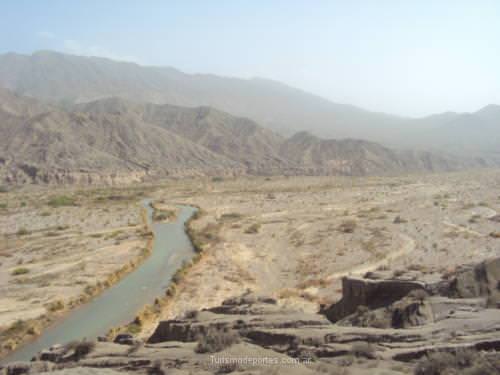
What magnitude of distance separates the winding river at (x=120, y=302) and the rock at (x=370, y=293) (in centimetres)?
1044

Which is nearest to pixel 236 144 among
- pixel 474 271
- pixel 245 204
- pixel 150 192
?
pixel 150 192

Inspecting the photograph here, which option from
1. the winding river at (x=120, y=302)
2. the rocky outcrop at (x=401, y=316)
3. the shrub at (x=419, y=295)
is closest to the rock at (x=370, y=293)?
the shrub at (x=419, y=295)

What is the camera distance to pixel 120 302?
2230 cm

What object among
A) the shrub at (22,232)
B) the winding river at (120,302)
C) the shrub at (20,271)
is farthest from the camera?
the shrub at (22,232)

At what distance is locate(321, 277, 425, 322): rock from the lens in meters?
13.7

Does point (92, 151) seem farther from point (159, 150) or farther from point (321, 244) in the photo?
point (321, 244)

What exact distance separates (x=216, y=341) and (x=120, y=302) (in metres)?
14.1

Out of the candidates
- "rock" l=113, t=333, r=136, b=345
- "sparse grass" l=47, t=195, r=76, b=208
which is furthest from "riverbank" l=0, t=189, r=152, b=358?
"rock" l=113, t=333, r=136, b=345

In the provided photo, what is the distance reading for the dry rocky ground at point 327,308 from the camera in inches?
327

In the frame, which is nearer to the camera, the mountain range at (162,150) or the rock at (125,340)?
the rock at (125,340)

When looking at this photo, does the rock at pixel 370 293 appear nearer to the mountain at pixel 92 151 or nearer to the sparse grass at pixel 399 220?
the sparse grass at pixel 399 220

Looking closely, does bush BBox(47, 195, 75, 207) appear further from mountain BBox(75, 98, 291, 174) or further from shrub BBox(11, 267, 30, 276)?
mountain BBox(75, 98, 291, 174)

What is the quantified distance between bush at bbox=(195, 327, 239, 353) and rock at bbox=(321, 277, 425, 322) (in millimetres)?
5562

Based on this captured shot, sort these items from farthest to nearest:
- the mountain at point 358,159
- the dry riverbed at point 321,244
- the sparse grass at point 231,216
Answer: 1. the mountain at point 358,159
2. the sparse grass at point 231,216
3. the dry riverbed at point 321,244
